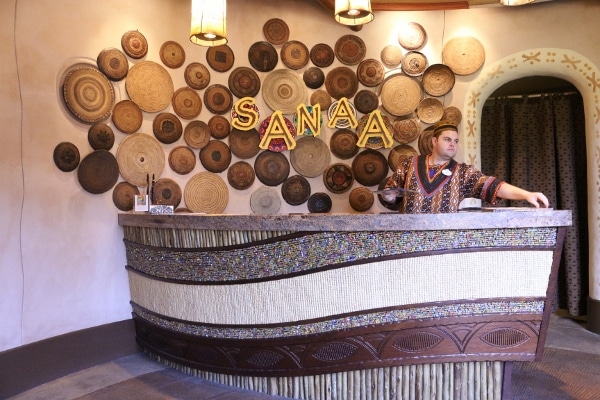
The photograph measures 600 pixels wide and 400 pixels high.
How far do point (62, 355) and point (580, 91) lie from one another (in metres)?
4.80

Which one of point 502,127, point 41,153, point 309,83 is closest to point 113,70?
point 41,153

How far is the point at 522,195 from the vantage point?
3.21 meters

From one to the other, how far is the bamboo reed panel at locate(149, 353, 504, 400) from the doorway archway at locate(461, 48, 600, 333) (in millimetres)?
2546

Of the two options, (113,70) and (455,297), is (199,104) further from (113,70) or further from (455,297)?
(455,297)

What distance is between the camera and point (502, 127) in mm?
6078

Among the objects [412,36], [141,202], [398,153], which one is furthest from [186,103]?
[412,36]

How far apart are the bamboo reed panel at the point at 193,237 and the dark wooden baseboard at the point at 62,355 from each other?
743mm

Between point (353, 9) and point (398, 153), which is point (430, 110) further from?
point (353, 9)

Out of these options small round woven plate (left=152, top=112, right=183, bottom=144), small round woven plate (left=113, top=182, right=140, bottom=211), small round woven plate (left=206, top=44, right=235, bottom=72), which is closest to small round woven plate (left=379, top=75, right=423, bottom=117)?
small round woven plate (left=206, top=44, right=235, bottom=72)

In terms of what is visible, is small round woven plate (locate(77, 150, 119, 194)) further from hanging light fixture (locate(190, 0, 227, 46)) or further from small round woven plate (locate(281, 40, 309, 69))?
small round woven plate (locate(281, 40, 309, 69))

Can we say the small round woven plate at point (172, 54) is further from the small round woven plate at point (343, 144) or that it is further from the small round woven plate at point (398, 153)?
the small round woven plate at point (398, 153)

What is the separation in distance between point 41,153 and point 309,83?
93.4 inches

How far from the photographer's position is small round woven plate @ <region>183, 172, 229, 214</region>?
455 cm

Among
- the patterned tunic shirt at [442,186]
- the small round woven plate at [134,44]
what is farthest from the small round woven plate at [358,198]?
the small round woven plate at [134,44]
